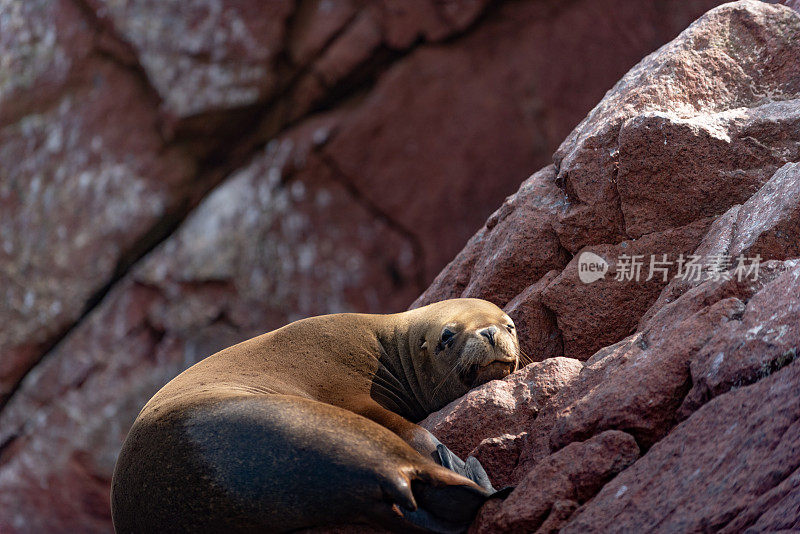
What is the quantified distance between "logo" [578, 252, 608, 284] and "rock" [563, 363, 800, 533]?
6.21 feet

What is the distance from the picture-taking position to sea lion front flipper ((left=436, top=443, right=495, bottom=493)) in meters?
3.20

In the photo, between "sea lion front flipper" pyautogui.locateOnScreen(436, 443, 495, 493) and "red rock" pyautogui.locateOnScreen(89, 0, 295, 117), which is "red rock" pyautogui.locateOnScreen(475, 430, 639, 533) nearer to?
"sea lion front flipper" pyautogui.locateOnScreen(436, 443, 495, 493)

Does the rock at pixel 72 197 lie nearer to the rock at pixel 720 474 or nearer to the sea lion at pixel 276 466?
the sea lion at pixel 276 466

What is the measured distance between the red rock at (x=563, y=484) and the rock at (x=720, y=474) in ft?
0.26

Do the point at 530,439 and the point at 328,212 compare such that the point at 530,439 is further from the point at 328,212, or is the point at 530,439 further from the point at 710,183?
the point at 328,212

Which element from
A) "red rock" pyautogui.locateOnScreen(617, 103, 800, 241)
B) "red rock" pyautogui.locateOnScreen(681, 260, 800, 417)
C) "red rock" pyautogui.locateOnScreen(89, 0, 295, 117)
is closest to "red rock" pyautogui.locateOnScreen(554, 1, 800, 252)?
"red rock" pyautogui.locateOnScreen(617, 103, 800, 241)

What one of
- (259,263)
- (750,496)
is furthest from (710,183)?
(259,263)

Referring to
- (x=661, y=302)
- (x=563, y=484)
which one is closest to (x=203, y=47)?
(x=661, y=302)

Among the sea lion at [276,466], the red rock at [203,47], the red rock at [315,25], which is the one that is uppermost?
the red rock at [203,47]

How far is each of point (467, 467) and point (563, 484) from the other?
0.54m

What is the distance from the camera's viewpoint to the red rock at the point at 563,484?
2.77 meters

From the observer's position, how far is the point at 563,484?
280 centimetres

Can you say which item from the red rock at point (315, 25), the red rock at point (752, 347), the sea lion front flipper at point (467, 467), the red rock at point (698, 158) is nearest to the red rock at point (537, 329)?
the red rock at point (698, 158)

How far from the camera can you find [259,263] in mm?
9773
